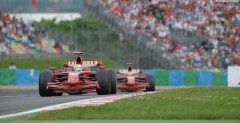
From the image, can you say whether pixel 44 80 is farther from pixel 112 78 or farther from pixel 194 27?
pixel 194 27

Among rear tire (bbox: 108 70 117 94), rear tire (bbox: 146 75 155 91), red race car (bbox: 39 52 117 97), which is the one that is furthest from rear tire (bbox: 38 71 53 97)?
rear tire (bbox: 146 75 155 91)

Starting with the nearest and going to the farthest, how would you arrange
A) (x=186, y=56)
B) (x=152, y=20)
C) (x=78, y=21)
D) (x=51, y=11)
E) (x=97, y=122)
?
(x=97, y=122), (x=186, y=56), (x=152, y=20), (x=78, y=21), (x=51, y=11)

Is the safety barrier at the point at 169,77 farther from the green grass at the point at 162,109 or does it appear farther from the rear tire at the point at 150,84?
the green grass at the point at 162,109

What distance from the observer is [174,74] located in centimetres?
4231

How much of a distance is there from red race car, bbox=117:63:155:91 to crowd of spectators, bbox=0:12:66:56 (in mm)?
11141

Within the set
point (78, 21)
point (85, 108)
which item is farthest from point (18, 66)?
point (85, 108)

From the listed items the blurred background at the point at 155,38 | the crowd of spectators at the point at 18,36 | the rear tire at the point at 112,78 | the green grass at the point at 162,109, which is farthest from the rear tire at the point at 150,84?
the blurred background at the point at 155,38

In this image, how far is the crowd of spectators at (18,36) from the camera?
40.4 meters

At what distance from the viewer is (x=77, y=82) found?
75.5 ft

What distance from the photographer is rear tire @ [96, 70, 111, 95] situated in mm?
22531

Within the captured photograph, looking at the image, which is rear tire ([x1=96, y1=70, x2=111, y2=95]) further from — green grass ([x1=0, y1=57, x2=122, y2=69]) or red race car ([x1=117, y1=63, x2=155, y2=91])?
green grass ([x1=0, y1=57, x2=122, y2=69])

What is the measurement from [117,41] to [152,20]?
2.88m

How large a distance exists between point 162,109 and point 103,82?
6906mm

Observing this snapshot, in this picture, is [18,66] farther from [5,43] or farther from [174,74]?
[174,74]
